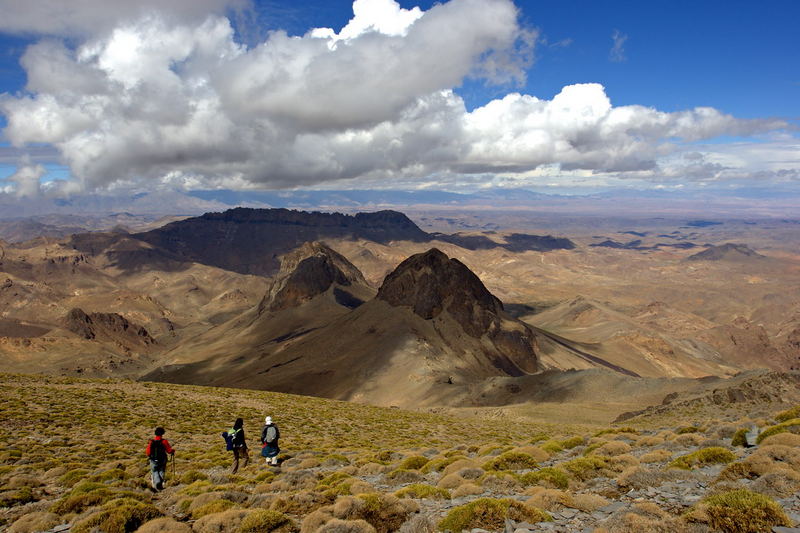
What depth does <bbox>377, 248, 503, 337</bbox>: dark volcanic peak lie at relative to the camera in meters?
136

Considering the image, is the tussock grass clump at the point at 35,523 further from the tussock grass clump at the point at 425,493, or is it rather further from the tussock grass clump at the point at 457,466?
the tussock grass clump at the point at 457,466

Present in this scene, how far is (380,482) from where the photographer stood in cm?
1947

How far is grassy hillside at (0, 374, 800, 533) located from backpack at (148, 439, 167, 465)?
1332mm

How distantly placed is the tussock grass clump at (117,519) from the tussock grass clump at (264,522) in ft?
10.8

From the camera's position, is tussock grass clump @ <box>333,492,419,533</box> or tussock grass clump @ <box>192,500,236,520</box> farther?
tussock grass clump @ <box>192,500,236,520</box>

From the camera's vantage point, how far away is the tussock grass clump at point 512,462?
19484 mm

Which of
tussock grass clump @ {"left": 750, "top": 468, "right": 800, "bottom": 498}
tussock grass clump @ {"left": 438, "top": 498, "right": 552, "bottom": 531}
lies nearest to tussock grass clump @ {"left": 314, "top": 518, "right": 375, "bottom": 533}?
tussock grass clump @ {"left": 438, "top": 498, "right": 552, "bottom": 531}

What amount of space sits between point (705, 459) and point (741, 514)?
26.1 feet

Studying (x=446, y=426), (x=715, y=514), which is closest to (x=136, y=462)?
(x=715, y=514)

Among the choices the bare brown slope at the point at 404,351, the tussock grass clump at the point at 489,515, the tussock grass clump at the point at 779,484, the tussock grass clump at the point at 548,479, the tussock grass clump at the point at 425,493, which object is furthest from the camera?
the bare brown slope at the point at 404,351

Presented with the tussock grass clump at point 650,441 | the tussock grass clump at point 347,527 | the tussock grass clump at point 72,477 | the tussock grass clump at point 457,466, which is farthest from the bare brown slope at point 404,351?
the tussock grass clump at point 347,527

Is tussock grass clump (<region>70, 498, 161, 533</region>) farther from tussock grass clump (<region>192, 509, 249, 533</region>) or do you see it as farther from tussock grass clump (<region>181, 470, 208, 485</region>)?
tussock grass clump (<region>181, 470, 208, 485</region>)

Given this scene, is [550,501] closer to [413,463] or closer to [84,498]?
[413,463]

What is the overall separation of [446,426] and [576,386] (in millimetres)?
45483
